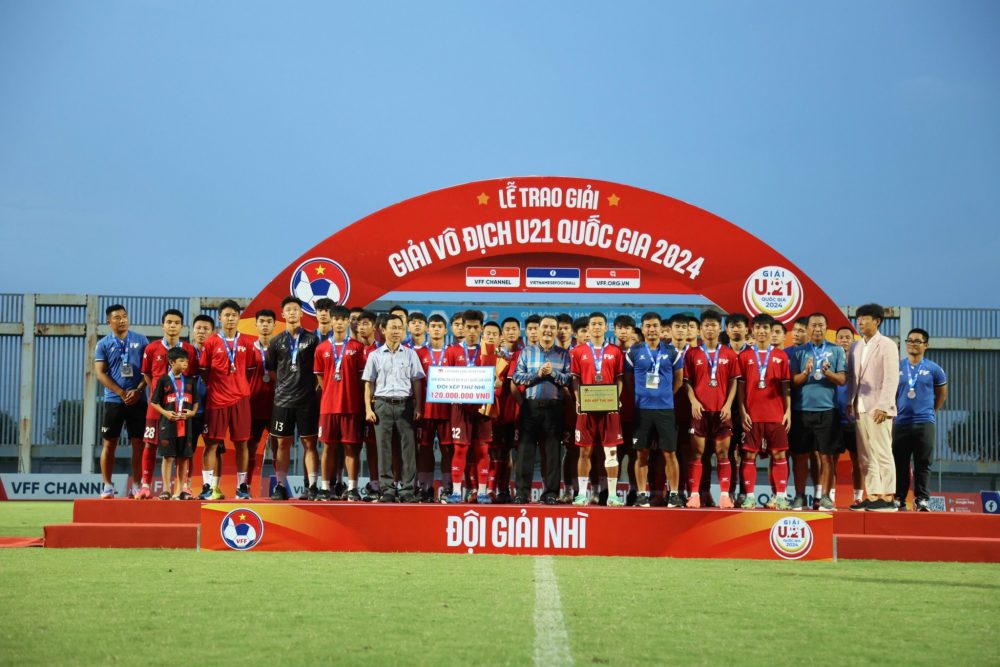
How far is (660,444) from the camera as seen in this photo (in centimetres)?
927

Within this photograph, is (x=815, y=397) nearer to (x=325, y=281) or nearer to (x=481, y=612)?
(x=481, y=612)

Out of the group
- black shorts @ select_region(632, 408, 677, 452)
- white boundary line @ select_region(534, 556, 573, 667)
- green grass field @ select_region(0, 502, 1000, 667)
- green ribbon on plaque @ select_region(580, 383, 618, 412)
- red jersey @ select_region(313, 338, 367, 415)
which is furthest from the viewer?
red jersey @ select_region(313, 338, 367, 415)

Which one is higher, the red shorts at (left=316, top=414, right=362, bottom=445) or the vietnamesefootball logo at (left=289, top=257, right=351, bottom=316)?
the vietnamesefootball logo at (left=289, top=257, right=351, bottom=316)

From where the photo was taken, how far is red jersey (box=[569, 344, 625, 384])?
9.27 meters

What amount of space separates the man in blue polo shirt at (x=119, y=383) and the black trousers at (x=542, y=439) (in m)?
3.96

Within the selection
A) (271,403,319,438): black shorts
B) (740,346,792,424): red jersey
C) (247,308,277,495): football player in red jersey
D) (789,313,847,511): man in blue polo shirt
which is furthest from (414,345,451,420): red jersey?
(789,313,847,511): man in blue polo shirt

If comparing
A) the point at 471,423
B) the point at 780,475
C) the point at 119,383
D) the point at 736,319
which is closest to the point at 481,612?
the point at 471,423

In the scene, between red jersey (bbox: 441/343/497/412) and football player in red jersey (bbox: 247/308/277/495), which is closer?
red jersey (bbox: 441/343/497/412)

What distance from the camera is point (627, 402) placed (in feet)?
32.1

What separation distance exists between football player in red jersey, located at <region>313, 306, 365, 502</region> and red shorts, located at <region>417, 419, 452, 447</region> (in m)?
0.72

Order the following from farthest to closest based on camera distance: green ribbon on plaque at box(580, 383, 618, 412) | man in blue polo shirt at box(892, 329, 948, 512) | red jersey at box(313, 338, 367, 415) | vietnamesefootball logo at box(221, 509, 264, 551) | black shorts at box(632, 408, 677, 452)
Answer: man in blue polo shirt at box(892, 329, 948, 512), red jersey at box(313, 338, 367, 415), black shorts at box(632, 408, 677, 452), green ribbon on plaque at box(580, 383, 618, 412), vietnamesefootball logo at box(221, 509, 264, 551)

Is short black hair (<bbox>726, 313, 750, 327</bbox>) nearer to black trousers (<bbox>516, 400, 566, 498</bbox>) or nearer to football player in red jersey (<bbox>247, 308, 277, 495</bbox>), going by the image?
black trousers (<bbox>516, 400, 566, 498</bbox>)

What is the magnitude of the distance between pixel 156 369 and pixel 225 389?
715mm

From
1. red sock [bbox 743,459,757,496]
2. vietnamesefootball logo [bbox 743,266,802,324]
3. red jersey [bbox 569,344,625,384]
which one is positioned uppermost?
vietnamesefootball logo [bbox 743,266,802,324]
